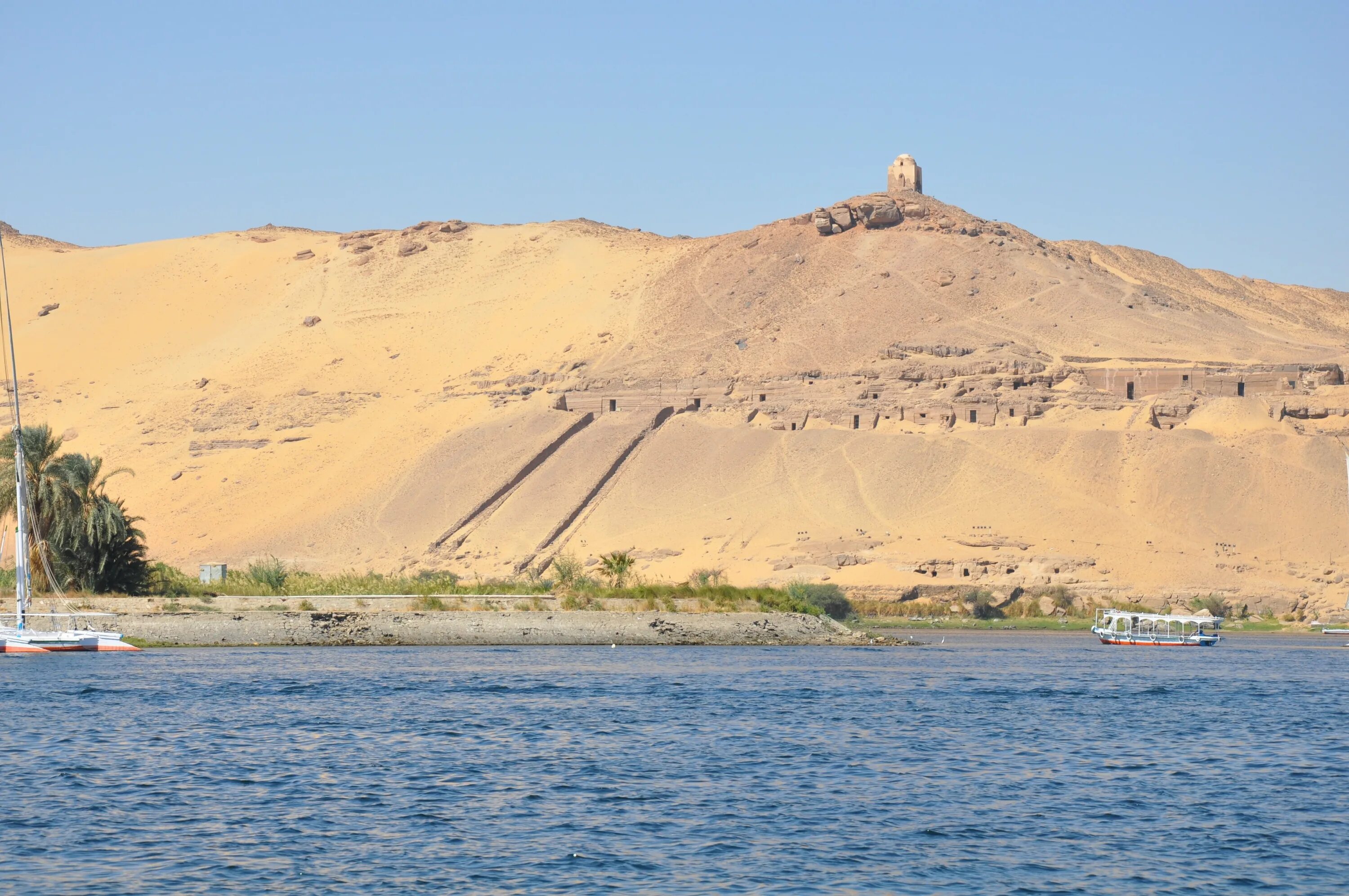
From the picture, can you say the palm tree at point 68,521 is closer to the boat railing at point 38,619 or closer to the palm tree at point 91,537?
the palm tree at point 91,537

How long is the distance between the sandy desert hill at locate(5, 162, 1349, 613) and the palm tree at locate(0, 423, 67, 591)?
22278 mm

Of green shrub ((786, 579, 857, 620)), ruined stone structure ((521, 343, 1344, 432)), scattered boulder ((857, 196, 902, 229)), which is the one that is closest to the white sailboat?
green shrub ((786, 579, 857, 620))

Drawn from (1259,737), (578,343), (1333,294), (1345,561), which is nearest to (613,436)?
(578,343)

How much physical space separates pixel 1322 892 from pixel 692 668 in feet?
77.5

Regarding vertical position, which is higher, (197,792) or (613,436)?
(613,436)

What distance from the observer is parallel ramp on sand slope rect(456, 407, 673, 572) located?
65750 mm

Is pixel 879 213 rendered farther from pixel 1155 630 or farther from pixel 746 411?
pixel 1155 630

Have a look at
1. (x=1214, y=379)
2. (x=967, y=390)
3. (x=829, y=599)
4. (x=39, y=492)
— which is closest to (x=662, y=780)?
(x=39, y=492)

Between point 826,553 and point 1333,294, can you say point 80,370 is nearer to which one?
point 826,553

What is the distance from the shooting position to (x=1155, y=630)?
174 ft

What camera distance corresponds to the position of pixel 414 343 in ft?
289

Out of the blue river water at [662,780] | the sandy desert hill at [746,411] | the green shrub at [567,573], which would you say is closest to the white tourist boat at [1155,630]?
the sandy desert hill at [746,411]

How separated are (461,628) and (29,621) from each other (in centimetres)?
1123

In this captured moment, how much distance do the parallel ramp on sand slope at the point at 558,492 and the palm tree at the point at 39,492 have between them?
22419mm
